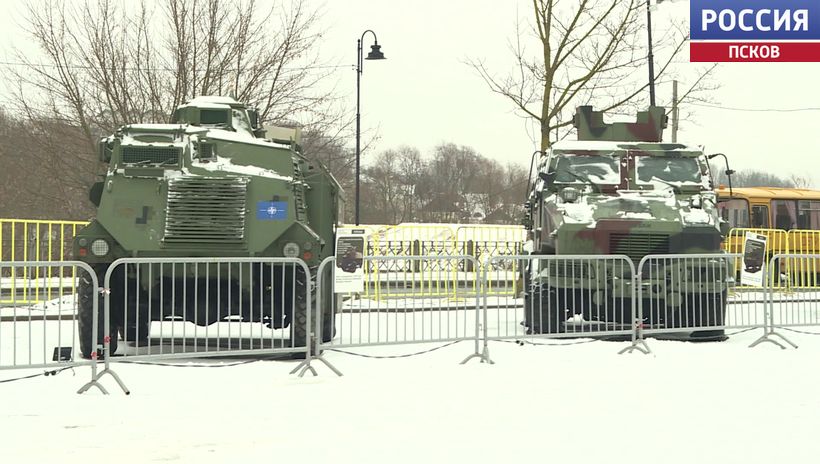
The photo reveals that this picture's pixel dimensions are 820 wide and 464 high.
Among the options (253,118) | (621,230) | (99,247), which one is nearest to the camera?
(99,247)

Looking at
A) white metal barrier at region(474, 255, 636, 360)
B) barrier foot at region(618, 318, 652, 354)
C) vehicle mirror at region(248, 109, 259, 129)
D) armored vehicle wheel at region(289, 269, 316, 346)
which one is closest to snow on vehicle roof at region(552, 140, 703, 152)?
white metal barrier at region(474, 255, 636, 360)

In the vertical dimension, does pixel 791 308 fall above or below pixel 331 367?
above

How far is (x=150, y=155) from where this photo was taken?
33.0ft

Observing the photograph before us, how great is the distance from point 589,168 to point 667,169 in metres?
1.08

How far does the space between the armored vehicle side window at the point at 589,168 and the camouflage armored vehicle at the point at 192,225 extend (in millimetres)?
4018

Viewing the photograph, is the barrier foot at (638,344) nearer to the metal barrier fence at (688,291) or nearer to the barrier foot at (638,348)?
the barrier foot at (638,348)

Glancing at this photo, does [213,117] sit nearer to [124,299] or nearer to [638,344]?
[124,299]

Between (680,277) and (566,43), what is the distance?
1018cm

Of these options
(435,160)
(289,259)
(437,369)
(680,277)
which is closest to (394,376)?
(437,369)

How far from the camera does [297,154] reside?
10.9m

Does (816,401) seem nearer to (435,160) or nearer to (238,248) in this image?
(238,248)

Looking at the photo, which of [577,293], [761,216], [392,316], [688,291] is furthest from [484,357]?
[761,216]

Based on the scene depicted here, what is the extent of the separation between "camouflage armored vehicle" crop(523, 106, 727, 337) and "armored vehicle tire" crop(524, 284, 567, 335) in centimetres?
1

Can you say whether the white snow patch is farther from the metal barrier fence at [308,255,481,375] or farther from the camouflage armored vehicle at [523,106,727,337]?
the camouflage armored vehicle at [523,106,727,337]
